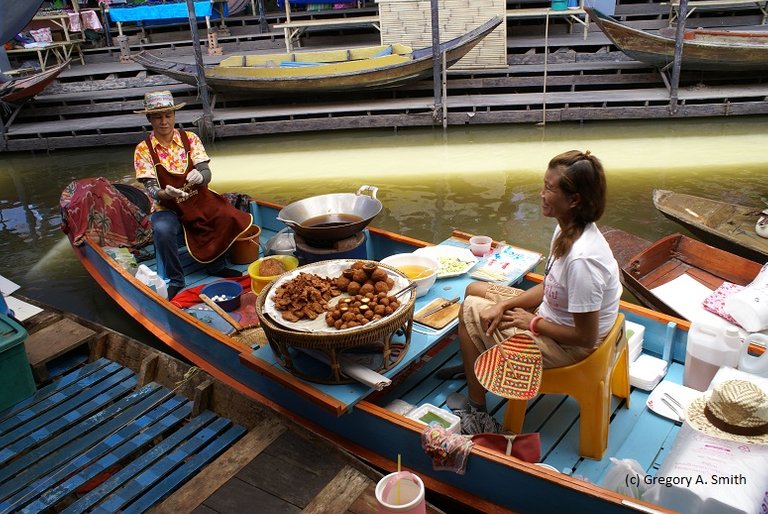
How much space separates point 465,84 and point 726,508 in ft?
34.7

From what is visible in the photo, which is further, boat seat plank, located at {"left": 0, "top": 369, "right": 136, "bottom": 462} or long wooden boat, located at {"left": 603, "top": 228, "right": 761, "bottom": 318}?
long wooden boat, located at {"left": 603, "top": 228, "right": 761, "bottom": 318}

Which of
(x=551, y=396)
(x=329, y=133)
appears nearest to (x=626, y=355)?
(x=551, y=396)

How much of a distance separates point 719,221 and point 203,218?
15.5ft

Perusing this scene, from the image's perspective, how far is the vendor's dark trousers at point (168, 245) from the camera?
4625mm

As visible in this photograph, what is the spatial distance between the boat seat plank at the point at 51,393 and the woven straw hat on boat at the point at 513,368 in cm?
260

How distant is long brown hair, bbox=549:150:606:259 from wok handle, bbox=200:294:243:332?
251cm

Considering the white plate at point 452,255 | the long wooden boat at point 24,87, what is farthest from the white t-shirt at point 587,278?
the long wooden boat at point 24,87

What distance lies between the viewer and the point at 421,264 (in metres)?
3.98

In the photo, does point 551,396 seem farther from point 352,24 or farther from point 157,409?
point 352,24

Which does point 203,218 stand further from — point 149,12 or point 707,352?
point 149,12

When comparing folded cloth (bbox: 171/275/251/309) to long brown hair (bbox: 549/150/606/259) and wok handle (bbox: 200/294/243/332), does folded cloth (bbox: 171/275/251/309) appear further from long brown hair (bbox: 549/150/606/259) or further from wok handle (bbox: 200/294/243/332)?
long brown hair (bbox: 549/150/606/259)

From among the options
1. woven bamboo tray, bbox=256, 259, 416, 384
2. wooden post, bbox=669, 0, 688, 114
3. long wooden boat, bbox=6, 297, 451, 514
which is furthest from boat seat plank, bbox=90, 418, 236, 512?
wooden post, bbox=669, 0, 688, 114

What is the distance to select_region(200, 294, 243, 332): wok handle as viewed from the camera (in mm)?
4168

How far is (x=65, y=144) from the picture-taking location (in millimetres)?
11320
